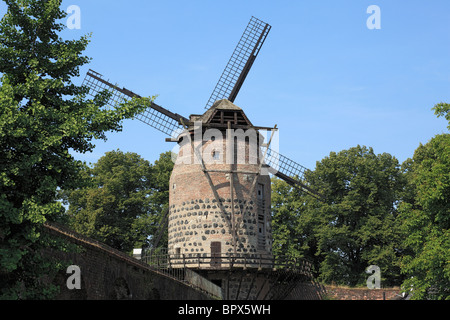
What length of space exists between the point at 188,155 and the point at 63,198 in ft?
56.6

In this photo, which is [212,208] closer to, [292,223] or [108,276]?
[108,276]

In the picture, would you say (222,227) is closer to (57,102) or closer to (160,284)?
(160,284)

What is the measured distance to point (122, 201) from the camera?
47250mm

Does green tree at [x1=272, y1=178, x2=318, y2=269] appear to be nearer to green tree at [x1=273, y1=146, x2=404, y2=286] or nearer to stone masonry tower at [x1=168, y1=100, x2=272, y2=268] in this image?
green tree at [x1=273, y1=146, x2=404, y2=286]

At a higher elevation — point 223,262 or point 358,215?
point 358,215

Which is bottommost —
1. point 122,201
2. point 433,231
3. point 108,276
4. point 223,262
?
point 108,276

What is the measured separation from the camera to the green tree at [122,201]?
4503 cm

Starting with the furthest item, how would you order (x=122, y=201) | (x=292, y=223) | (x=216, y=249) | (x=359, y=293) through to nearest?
(x=292, y=223)
(x=122, y=201)
(x=359, y=293)
(x=216, y=249)

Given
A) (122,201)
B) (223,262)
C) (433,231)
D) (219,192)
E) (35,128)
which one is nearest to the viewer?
(35,128)

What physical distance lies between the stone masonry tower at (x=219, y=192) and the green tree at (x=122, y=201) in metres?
10.8

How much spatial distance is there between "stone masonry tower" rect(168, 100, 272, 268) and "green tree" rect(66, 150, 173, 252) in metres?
10.8

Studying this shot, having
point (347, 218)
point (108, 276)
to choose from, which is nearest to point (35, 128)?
point (108, 276)

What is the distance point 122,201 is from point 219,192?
1581cm

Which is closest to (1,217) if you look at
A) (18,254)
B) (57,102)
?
(18,254)
